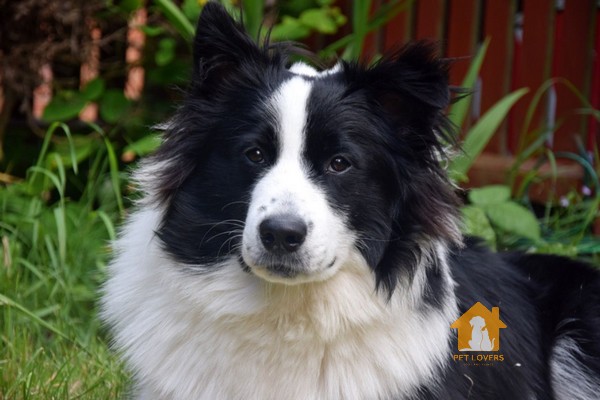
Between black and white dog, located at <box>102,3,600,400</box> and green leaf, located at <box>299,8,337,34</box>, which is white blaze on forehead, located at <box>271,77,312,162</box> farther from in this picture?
green leaf, located at <box>299,8,337,34</box>

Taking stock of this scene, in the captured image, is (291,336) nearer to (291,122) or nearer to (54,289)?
(291,122)

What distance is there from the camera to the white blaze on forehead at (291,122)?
2.57 m

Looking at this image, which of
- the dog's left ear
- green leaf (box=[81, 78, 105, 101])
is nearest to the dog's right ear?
the dog's left ear

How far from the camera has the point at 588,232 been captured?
5109 mm

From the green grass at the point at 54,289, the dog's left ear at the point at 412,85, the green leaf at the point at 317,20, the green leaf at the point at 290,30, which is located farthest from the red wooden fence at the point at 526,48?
the dog's left ear at the point at 412,85

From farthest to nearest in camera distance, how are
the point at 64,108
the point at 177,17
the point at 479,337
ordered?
the point at 64,108
the point at 177,17
the point at 479,337

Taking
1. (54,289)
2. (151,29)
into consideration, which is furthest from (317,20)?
(54,289)

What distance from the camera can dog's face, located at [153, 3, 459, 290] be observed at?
8.43 ft

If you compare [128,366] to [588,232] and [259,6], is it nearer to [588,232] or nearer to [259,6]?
[259,6]

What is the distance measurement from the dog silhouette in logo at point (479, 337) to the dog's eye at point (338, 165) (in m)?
0.76

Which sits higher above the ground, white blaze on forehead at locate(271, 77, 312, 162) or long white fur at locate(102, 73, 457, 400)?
white blaze on forehead at locate(271, 77, 312, 162)

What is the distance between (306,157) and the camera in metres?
2.58

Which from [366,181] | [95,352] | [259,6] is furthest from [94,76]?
[366,181]

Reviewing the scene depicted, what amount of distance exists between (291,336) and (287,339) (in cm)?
2
